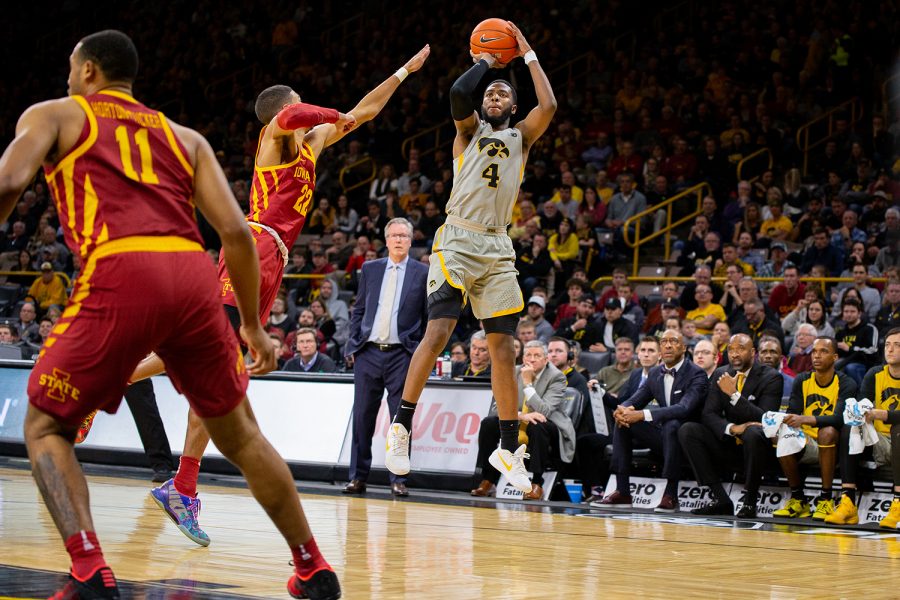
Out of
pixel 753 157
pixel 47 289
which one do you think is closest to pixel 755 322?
pixel 753 157

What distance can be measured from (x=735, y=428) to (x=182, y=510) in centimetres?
529

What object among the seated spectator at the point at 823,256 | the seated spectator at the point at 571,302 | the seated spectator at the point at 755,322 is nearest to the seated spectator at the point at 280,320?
the seated spectator at the point at 571,302

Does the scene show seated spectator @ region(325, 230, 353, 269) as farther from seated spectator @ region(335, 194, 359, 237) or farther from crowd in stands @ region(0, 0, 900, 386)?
seated spectator @ region(335, 194, 359, 237)

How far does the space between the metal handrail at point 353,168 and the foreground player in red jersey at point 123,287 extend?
56.5 ft

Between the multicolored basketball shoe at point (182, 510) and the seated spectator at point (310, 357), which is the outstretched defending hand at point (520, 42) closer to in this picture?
the multicolored basketball shoe at point (182, 510)

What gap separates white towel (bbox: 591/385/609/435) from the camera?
11.2 meters

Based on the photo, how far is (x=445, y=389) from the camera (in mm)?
11289

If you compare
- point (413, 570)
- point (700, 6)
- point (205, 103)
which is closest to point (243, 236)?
point (413, 570)

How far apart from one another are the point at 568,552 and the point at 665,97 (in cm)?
1393

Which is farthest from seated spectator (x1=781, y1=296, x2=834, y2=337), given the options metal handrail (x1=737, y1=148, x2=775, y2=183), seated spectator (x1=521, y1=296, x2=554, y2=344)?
metal handrail (x1=737, y1=148, x2=775, y2=183)

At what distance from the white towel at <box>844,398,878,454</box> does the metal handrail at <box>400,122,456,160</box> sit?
12.9 m

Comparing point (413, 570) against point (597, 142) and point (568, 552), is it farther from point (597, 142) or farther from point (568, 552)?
point (597, 142)

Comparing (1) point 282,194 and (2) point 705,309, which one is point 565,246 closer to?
(2) point 705,309

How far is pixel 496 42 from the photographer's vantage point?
24.7ft
